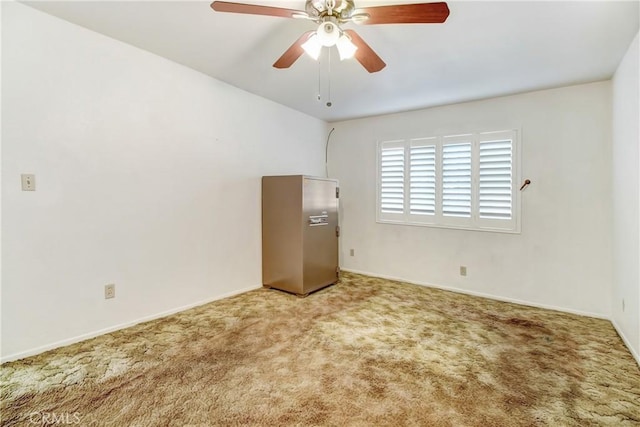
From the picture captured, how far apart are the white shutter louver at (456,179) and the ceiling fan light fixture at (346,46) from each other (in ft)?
8.24

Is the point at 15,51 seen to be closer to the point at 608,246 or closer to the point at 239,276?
the point at 239,276

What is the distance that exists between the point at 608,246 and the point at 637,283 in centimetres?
104

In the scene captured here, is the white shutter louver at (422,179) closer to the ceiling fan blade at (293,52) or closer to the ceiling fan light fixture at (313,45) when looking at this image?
the ceiling fan blade at (293,52)

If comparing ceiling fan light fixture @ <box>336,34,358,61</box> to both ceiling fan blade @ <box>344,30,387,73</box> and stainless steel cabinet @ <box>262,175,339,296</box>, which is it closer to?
ceiling fan blade @ <box>344,30,387,73</box>

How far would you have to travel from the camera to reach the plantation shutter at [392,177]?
4461mm

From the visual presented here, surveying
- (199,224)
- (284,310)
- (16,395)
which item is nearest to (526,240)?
(284,310)

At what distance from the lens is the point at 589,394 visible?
191 cm

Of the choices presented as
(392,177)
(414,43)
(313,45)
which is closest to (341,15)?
(313,45)

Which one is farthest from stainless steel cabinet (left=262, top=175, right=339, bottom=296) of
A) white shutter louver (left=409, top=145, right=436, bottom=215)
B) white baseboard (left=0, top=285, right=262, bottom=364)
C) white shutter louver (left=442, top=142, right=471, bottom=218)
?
white shutter louver (left=442, top=142, right=471, bottom=218)

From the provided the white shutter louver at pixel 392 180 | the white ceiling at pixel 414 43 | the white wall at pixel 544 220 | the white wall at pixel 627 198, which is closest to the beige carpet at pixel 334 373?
the white wall at pixel 627 198

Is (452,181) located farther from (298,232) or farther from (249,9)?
(249,9)

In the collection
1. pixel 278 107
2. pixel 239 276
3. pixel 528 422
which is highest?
pixel 278 107

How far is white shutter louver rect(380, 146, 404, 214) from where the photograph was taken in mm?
4465

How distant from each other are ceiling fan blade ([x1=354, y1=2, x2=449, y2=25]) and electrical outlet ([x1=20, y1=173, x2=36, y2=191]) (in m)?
2.52
